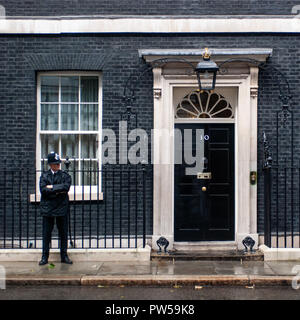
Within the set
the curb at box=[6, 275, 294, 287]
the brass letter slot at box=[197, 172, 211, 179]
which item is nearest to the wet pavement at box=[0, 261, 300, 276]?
the curb at box=[6, 275, 294, 287]

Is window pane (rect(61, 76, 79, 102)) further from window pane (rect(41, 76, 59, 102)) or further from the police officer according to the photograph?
the police officer

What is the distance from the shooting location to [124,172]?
9000 mm

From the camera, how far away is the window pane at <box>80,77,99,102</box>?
30.5 ft

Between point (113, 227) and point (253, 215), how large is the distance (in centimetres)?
272

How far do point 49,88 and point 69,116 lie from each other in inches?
27.2

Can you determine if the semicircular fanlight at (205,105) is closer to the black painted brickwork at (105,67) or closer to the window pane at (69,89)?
the black painted brickwork at (105,67)

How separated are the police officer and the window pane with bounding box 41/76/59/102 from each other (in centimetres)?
187

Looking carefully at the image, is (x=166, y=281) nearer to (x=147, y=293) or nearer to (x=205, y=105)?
(x=147, y=293)

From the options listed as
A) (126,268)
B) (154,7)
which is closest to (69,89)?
(154,7)

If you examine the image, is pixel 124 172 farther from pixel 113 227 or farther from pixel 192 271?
pixel 192 271

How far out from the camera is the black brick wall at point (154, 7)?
8.99m

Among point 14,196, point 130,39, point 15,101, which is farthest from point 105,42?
point 14,196

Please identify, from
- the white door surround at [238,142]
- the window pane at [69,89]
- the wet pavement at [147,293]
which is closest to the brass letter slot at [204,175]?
the white door surround at [238,142]

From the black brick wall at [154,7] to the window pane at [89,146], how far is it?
243cm
